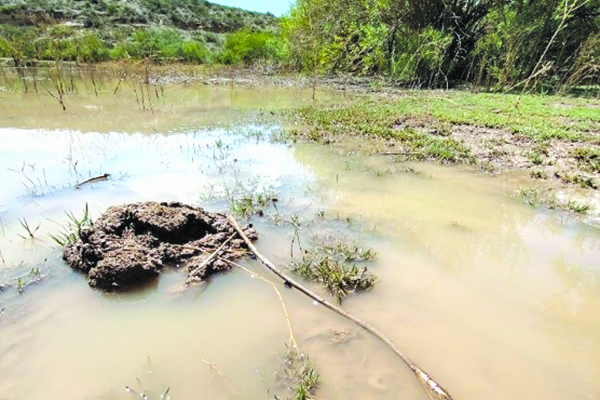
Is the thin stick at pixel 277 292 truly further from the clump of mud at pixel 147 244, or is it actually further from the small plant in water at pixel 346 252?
the small plant in water at pixel 346 252

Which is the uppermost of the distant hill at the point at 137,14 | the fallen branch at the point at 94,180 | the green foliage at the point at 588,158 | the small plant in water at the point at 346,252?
the distant hill at the point at 137,14

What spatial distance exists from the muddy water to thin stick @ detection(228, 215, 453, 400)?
0.21 feet

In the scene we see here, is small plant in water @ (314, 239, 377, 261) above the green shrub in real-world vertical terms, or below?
below

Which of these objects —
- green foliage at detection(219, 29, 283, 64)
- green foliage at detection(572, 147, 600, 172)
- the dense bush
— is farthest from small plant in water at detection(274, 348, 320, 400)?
green foliage at detection(219, 29, 283, 64)

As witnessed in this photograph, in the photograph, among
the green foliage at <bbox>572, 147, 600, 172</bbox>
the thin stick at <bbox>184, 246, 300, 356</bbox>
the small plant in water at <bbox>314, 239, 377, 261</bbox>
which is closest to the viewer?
the thin stick at <bbox>184, 246, 300, 356</bbox>

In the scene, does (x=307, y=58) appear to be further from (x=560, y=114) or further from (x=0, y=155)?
(x=0, y=155)

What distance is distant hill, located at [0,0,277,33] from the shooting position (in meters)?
33.3

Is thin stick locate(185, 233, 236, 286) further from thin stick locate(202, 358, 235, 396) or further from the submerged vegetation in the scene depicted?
thin stick locate(202, 358, 235, 396)

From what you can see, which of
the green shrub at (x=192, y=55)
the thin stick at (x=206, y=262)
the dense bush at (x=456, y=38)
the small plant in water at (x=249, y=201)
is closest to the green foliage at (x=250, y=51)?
the green shrub at (x=192, y=55)

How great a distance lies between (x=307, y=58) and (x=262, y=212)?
57.4 ft

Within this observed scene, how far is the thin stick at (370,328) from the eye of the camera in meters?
2.12

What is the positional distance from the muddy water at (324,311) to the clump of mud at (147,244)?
0.12 m

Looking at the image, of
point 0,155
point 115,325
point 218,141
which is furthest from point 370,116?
point 115,325

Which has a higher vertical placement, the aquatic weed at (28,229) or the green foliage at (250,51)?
the green foliage at (250,51)
